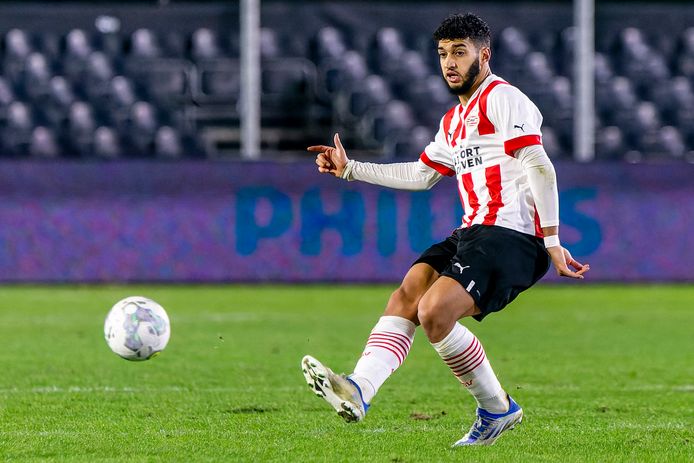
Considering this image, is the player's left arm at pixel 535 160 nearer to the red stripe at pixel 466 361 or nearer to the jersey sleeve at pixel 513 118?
the jersey sleeve at pixel 513 118

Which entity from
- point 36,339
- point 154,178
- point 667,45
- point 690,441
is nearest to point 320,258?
point 154,178

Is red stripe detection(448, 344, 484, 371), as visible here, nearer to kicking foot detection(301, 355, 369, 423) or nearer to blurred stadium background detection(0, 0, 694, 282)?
kicking foot detection(301, 355, 369, 423)

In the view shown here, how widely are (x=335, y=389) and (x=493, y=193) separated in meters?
1.12

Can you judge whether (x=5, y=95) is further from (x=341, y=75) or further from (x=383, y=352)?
(x=383, y=352)

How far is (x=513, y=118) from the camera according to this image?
16.7ft

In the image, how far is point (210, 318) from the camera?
1170 centimetres

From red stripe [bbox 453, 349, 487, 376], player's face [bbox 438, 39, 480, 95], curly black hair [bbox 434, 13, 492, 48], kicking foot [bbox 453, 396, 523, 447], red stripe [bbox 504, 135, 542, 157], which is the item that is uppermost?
curly black hair [bbox 434, 13, 492, 48]

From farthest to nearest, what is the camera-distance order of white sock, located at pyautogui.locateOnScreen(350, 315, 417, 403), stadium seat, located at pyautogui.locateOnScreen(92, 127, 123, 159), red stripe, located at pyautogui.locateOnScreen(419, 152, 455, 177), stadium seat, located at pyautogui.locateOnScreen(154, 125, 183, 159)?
stadium seat, located at pyautogui.locateOnScreen(92, 127, 123, 159), stadium seat, located at pyautogui.locateOnScreen(154, 125, 183, 159), red stripe, located at pyautogui.locateOnScreen(419, 152, 455, 177), white sock, located at pyautogui.locateOnScreen(350, 315, 417, 403)

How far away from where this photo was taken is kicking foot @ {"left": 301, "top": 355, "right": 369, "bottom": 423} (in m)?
4.75

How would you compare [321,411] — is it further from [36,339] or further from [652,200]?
[652,200]

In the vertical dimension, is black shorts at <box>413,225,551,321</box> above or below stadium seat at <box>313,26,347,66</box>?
below

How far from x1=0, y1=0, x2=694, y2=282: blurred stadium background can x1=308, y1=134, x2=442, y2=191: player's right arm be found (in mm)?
9753

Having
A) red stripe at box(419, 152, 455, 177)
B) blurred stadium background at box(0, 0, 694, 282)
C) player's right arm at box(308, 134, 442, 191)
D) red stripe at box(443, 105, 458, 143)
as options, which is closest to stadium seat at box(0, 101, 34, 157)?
blurred stadium background at box(0, 0, 694, 282)

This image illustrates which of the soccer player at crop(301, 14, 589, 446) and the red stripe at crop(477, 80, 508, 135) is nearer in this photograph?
the soccer player at crop(301, 14, 589, 446)
